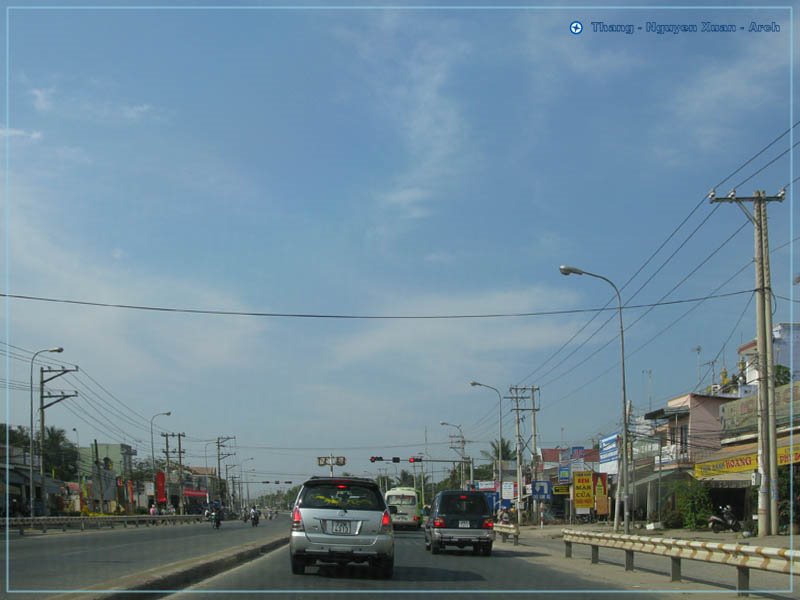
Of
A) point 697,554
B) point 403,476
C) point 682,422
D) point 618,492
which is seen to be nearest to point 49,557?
point 697,554

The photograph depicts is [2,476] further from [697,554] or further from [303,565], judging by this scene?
[697,554]

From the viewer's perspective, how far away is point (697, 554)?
46.8 feet

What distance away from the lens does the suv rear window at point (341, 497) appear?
52.0 ft

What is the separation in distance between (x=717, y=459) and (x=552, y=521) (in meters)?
30.5

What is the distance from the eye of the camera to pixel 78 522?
54.2 meters

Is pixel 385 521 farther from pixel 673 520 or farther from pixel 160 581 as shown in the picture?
pixel 673 520

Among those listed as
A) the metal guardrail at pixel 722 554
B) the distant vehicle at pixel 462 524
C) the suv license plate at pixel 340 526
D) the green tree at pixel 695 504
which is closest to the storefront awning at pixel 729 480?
the green tree at pixel 695 504

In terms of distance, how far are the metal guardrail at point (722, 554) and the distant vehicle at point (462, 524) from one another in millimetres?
5970

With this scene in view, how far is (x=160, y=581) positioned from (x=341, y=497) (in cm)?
389

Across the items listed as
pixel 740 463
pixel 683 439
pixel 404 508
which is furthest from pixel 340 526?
pixel 683 439

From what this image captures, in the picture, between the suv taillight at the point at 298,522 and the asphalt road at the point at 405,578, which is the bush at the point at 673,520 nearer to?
the asphalt road at the point at 405,578

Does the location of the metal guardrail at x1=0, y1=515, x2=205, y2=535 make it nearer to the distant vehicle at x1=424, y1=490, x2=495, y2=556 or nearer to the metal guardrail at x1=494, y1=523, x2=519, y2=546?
the distant vehicle at x1=424, y1=490, x2=495, y2=556

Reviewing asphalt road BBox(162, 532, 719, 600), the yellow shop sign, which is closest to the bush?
the yellow shop sign

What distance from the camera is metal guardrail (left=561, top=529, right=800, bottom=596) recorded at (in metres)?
11.4
